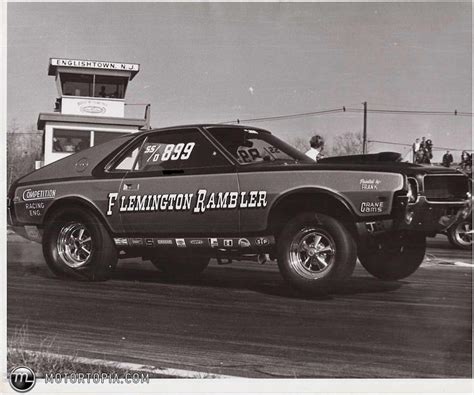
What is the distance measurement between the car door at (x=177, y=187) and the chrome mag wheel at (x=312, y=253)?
39 centimetres

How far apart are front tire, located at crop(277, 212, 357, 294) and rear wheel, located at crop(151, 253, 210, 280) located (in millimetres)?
548

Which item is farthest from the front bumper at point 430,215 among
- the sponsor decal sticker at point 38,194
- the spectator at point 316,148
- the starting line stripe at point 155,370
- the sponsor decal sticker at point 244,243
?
the sponsor decal sticker at point 38,194

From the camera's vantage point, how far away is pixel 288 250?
2.94 metres

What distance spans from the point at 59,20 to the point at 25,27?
0.84 ft

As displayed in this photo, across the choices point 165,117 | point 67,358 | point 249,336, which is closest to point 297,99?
point 165,117

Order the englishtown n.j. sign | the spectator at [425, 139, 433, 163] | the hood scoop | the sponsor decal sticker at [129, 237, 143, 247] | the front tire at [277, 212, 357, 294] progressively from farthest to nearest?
the englishtown n.j. sign → the sponsor decal sticker at [129, 237, 143, 247] → the spectator at [425, 139, 433, 163] → the hood scoop → the front tire at [277, 212, 357, 294]

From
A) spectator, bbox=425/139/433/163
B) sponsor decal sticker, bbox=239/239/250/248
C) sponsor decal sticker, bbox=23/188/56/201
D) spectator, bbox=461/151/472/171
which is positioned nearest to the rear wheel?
sponsor decal sticker, bbox=239/239/250/248

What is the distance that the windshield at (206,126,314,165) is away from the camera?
310cm

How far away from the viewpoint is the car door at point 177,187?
309cm

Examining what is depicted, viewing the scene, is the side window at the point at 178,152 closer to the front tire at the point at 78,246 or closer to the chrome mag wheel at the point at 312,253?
the front tire at the point at 78,246

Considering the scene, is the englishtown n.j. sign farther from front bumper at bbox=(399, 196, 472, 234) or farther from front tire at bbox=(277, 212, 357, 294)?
front bumper at bbox=(399, 196, 472, 234)

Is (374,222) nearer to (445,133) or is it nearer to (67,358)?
(445,133)

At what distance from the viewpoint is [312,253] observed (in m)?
2.89

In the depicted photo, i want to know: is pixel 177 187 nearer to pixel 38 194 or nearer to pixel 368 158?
pixel 38 194
